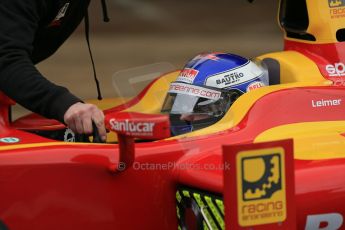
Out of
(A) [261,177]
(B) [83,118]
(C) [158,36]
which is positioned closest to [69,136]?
(B) [83,118]

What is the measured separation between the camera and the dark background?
290 inches

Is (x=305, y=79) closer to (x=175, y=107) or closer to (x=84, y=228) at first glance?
(x=175, y=107)

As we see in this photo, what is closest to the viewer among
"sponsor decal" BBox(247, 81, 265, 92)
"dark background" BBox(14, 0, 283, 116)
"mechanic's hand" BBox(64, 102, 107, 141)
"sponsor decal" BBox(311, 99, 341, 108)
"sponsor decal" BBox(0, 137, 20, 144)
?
"mechanic's hand" BBox(64, 102, 107, 141)

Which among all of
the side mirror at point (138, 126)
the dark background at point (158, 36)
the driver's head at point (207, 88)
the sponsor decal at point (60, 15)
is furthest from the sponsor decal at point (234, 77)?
the dark background at point (158, 36)

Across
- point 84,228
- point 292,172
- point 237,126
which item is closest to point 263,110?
point 237,126

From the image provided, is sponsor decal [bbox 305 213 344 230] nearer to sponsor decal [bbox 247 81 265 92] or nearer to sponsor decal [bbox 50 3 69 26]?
sponsor decal [bbox 247 81 265 92]

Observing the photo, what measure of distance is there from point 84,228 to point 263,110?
0.72 meters

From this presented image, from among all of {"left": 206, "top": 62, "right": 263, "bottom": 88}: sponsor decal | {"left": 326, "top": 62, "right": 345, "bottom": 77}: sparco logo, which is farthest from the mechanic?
{"left": 326, "top": 62, "right": 345, "bottom": 77}: sparco logo

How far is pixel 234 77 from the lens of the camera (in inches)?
124

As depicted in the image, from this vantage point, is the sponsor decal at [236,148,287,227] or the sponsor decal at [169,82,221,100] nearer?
the sponsor decal at [236,148,287,227]

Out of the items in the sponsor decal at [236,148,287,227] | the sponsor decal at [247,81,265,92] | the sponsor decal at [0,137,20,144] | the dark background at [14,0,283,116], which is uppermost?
the sponsor decal at [247,81,265,92]

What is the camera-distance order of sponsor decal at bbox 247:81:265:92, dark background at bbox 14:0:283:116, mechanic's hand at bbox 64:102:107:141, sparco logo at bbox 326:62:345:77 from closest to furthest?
mechanic's hand at bbox 64:102:107:141, sponsor decal at bbox 247:81:265:92, sparco logo at bbox 326:62:345:77, dark background at bbox 14:0:283:116

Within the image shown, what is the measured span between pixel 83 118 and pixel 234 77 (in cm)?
73

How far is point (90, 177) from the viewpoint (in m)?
2.67
